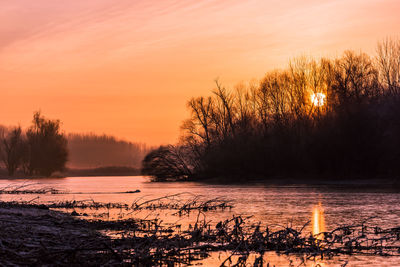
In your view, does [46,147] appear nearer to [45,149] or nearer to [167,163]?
[45,149]

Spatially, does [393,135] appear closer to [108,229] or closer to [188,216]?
[188,216]

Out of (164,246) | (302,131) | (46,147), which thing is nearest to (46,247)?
(164,246)

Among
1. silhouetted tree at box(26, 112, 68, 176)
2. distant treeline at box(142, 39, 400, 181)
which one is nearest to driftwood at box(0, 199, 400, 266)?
distant treeline at box(142, 39, 400, 181)

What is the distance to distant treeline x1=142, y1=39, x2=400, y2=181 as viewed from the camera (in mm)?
59156

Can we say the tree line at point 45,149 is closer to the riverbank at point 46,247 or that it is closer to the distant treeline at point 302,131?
the distant treeline at point 302,131

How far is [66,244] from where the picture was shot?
39.6 feet

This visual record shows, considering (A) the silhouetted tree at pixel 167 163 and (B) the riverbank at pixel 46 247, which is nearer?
(B) the riverbank at pixel 46 247

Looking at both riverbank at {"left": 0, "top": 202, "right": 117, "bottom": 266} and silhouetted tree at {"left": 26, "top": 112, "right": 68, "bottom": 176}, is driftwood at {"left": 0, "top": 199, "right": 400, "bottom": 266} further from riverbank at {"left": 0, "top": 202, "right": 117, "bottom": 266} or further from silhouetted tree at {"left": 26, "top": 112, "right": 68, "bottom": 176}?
silhouetted tree at {"left": 26, "top": 112, "right": 68, "bottom": 176}

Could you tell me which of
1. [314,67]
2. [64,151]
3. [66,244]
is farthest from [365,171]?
[64,151]

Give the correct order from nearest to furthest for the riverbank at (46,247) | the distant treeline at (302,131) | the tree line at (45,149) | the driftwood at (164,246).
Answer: the riverbank at (46,247) < the driftwood at (164,246) < the distant treeline at (302,131) < the tree line at (45,149)

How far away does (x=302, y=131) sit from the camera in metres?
67.8

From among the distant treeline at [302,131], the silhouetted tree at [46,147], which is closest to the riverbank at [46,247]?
the distant treeline at [302,131]

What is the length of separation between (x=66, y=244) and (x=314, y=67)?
62133 mm

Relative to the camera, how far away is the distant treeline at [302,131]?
2329 inches
